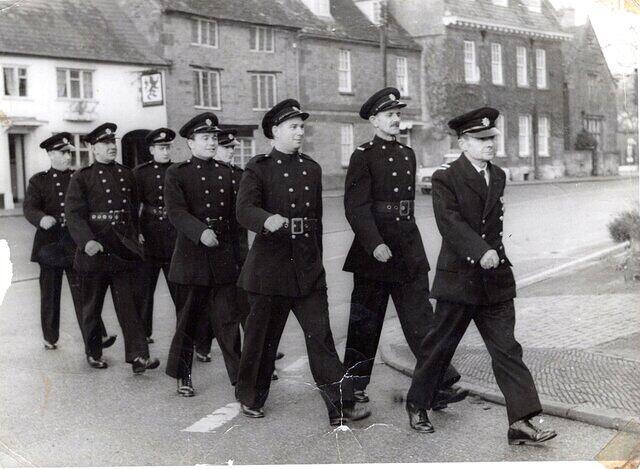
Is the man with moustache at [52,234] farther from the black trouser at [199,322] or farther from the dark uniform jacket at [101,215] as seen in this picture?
the black trouser at [199,322]

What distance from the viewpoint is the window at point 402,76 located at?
6.76 meters

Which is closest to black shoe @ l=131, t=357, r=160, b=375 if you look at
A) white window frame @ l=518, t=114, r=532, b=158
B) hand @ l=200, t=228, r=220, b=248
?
hand @ l=200, t=228, r=220, b=248

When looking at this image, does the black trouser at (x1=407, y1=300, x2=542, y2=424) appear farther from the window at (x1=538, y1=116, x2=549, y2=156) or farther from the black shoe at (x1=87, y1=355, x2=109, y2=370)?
the black shoe at (x1=87, y1=355, x2=109, y2=370)

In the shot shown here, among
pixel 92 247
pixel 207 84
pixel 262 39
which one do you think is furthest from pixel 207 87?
pixel 92 247

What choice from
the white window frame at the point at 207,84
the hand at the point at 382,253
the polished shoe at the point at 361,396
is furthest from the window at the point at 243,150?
the polished shoe at the point at 361,396

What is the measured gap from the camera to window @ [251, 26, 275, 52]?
7.39 metres

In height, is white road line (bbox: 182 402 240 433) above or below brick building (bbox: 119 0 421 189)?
below

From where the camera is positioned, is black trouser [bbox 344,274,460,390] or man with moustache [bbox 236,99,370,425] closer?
man with moustache [bbox 236,99,370,425]

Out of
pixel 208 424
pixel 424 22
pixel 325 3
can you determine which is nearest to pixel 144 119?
pixel 325 3

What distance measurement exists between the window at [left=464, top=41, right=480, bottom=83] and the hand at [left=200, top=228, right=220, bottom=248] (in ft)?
7.31

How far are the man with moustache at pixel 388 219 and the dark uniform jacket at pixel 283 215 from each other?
320 millimetres

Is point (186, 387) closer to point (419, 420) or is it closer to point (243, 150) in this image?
point (419, 420)

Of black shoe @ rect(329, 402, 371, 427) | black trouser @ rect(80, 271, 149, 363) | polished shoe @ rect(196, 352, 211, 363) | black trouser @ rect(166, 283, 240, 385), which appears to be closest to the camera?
black shoe @ rect(329, 402, 371, 427)

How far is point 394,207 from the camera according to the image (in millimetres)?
6035
